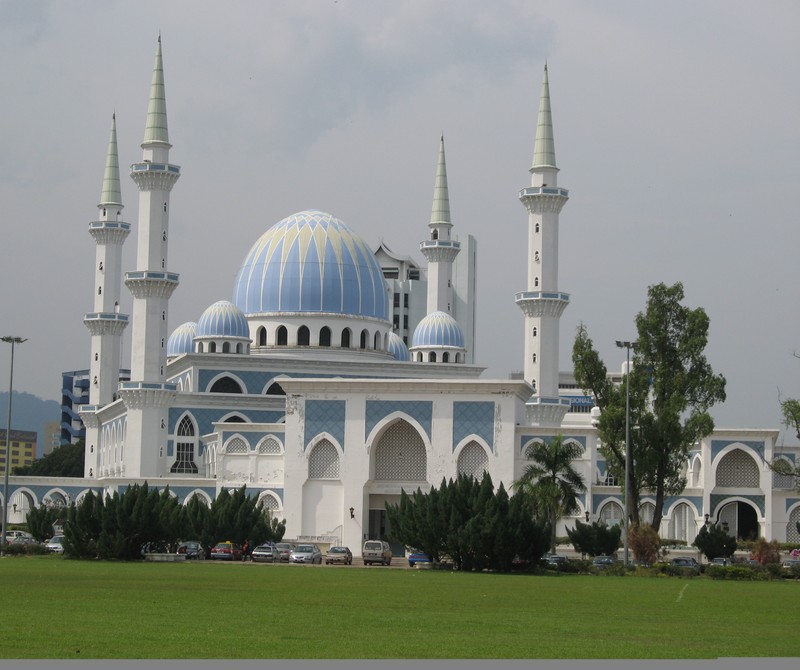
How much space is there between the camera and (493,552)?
36094mm

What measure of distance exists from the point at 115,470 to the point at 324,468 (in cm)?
1517

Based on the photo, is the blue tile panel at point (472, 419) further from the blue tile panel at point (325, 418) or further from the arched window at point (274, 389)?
the arched window at point (274, 389)

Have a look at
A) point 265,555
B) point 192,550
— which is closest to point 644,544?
point 265,555

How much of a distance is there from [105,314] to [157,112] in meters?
11.9

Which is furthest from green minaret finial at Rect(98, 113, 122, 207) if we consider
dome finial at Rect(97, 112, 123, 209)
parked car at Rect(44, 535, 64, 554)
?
parked car at Rect(44, 535, 64, 554)

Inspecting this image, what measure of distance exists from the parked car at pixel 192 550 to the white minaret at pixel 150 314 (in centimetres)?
1560

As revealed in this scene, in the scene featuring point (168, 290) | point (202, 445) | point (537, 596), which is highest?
point (168, 290)

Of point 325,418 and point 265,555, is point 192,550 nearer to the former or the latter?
point 265,555

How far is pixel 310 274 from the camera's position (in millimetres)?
65875

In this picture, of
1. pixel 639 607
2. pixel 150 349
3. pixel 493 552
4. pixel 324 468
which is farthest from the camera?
pixel 150 349

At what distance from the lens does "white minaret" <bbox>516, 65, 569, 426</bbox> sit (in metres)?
57.4

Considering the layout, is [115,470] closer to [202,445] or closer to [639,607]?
[202,445]

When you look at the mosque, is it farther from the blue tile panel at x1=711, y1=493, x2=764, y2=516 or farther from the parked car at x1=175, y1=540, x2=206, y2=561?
the parked car at x1=175, y1=540, x2=206, y2=561

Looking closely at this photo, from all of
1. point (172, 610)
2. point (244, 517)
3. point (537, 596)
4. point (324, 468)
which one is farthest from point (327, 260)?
point (172, 610)
